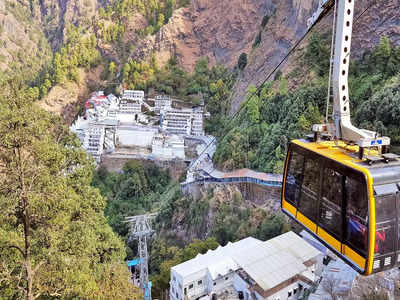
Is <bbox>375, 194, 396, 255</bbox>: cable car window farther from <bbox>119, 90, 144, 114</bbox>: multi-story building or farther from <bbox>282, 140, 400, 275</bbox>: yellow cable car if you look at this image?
<bbox>119, 90, 144, 114</bbox>: multi-story building

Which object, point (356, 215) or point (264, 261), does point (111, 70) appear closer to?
point (264, 261)

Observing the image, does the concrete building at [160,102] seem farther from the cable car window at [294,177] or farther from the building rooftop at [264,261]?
the cable car window at [294,177]

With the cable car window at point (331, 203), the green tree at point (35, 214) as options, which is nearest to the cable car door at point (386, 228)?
the cable car window at point (331, 203)

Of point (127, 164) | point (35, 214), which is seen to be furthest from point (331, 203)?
point (127, 164)

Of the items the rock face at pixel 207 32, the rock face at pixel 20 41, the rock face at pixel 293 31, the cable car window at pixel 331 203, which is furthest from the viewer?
the rock face at pixel 20 41

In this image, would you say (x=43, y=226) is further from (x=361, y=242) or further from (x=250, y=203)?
(x=250, y=203)

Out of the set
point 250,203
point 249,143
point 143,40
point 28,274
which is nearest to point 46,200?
point 28,274
